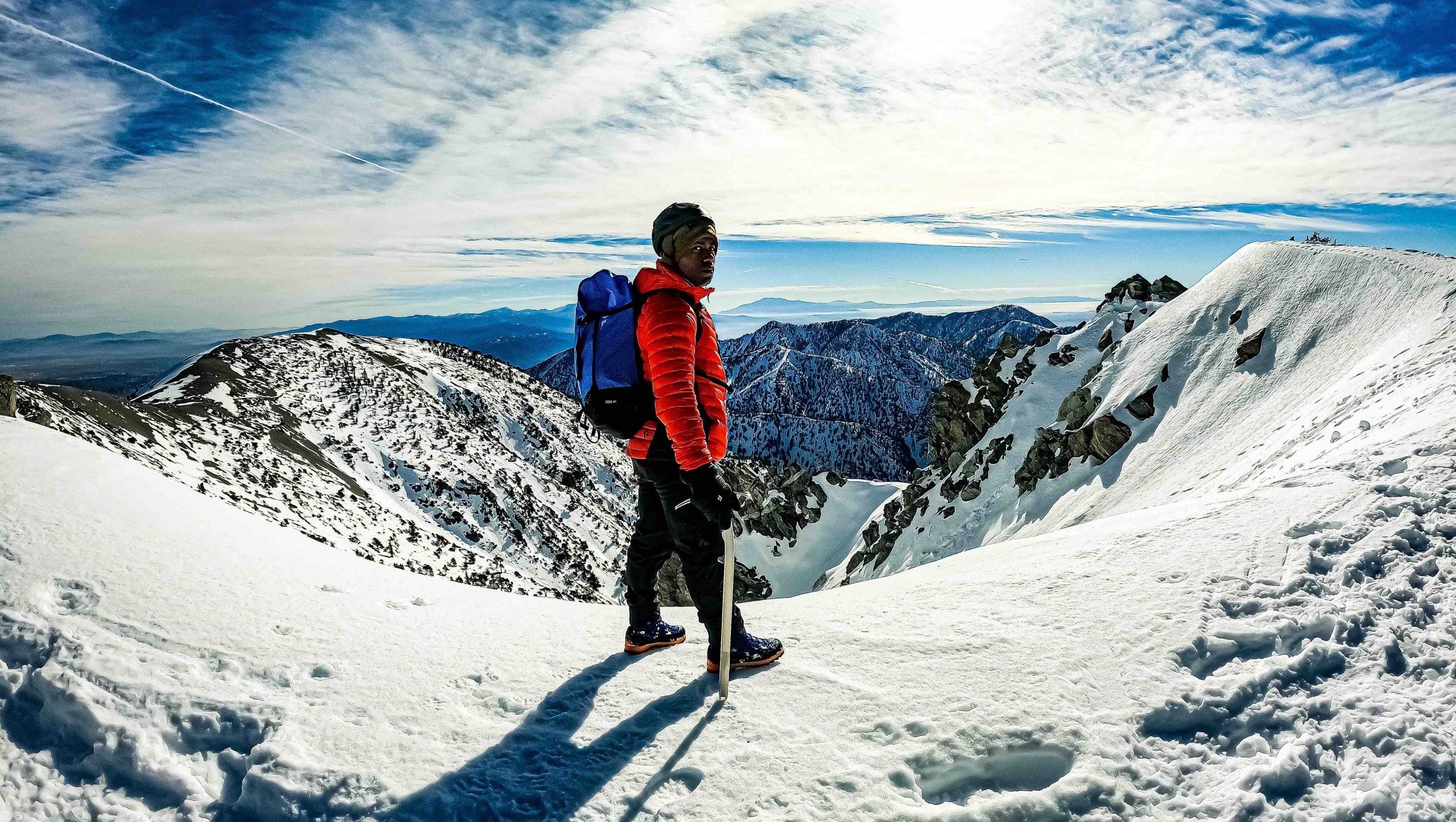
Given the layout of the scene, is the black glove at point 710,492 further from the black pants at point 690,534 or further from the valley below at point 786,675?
the valley below at point 786,675

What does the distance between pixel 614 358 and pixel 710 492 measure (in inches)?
46.3

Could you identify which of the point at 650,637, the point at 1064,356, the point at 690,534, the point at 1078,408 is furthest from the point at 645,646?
the point at 1064,356

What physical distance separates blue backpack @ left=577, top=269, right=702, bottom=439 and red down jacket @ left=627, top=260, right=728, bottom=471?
0.21 feet

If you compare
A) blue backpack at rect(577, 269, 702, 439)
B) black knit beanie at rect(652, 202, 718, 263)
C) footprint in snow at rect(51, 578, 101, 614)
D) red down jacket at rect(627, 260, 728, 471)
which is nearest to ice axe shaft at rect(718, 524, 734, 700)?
red down jacket at rect(627, 260, 728, 471)

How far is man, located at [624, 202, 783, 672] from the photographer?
444 centimetres

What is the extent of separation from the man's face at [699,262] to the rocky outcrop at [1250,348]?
101ft

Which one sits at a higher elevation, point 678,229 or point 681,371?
point 678,229

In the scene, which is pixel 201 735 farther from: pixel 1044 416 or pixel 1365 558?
pixel 1044 416

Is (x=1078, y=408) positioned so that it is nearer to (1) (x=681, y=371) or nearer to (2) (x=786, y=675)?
(2) (x=786, y=675)

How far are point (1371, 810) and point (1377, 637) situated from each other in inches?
62.8

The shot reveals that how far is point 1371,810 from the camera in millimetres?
3004

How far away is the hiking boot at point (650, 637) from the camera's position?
538cm

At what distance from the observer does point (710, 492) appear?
454cm

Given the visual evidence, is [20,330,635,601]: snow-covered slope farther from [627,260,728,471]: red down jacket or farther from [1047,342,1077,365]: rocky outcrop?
[1047,342,1077,365]: rocky outcrop
